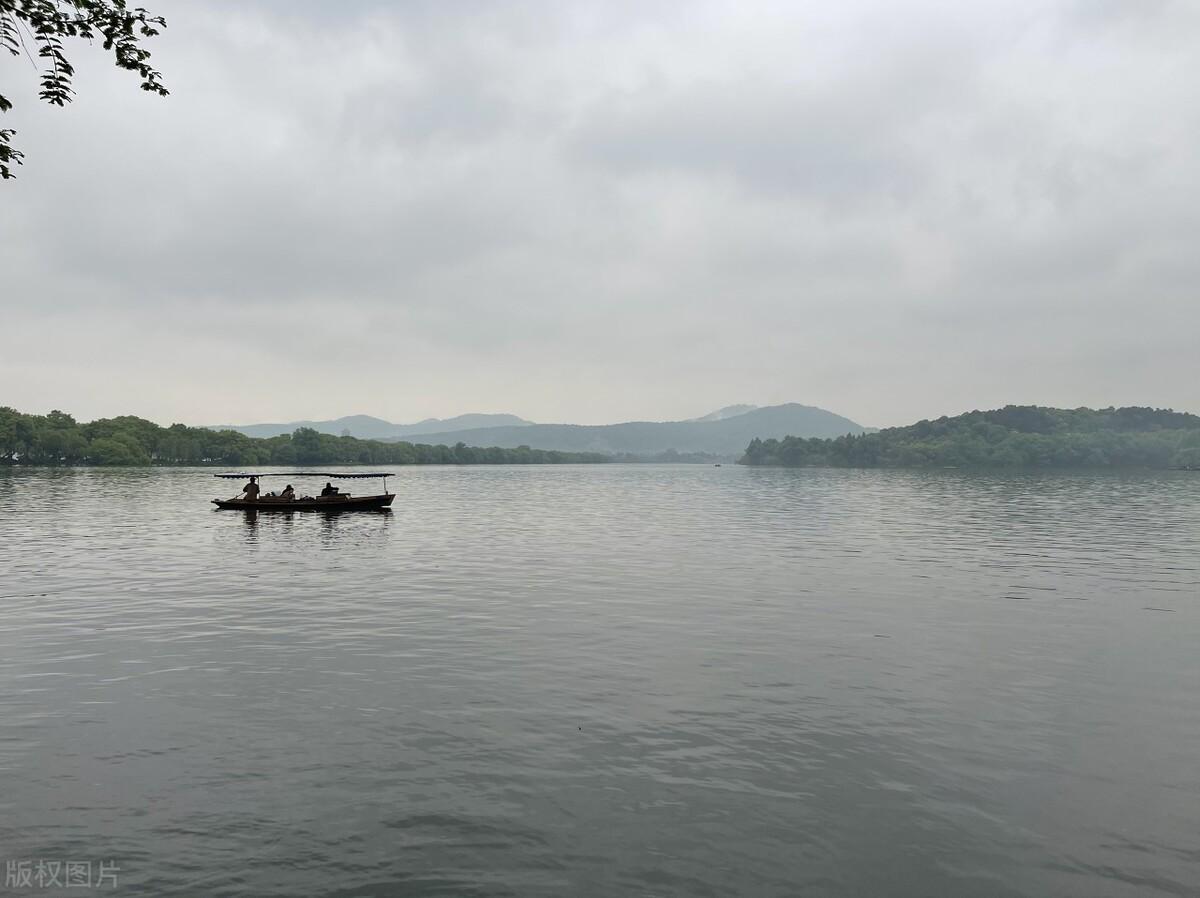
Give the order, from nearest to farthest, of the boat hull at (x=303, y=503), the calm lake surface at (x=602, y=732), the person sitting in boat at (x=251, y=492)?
1. the calm lake surface at (x=602, y=732)
2. the boat hull at (x=303, y=503)
3. the person sitting in boat at (x=251, y=492)

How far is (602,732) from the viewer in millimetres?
17938

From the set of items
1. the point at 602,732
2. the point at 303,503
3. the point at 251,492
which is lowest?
the point at 602,732

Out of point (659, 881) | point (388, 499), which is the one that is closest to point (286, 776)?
point (659, 881)

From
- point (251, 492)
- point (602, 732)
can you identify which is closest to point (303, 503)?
point (251, 492)

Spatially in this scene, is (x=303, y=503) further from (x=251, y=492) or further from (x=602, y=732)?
(x=602, y=732)

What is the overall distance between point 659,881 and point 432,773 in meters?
5.86

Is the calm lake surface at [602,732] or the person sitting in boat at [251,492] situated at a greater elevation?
the person sitting in boat at [251,492]

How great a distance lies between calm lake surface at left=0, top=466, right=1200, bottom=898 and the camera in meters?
12.3

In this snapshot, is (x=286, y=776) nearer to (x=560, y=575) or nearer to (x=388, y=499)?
(x=560, y=575)

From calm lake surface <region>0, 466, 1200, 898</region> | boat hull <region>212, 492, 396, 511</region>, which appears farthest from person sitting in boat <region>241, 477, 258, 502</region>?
calm lake surface <region>0, 466, 1200, 898</region>

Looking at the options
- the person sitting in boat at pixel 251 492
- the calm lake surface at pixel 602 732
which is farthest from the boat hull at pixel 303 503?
the calm lake surface at pixel 602 732

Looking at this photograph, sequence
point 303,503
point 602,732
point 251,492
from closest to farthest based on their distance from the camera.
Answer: point 602,732
point 303,503
point 251,492

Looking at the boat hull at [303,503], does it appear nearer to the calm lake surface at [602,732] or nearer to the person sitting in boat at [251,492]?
the person sitting in boat at [251,492]

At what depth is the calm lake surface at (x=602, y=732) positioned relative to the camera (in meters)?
12.3
